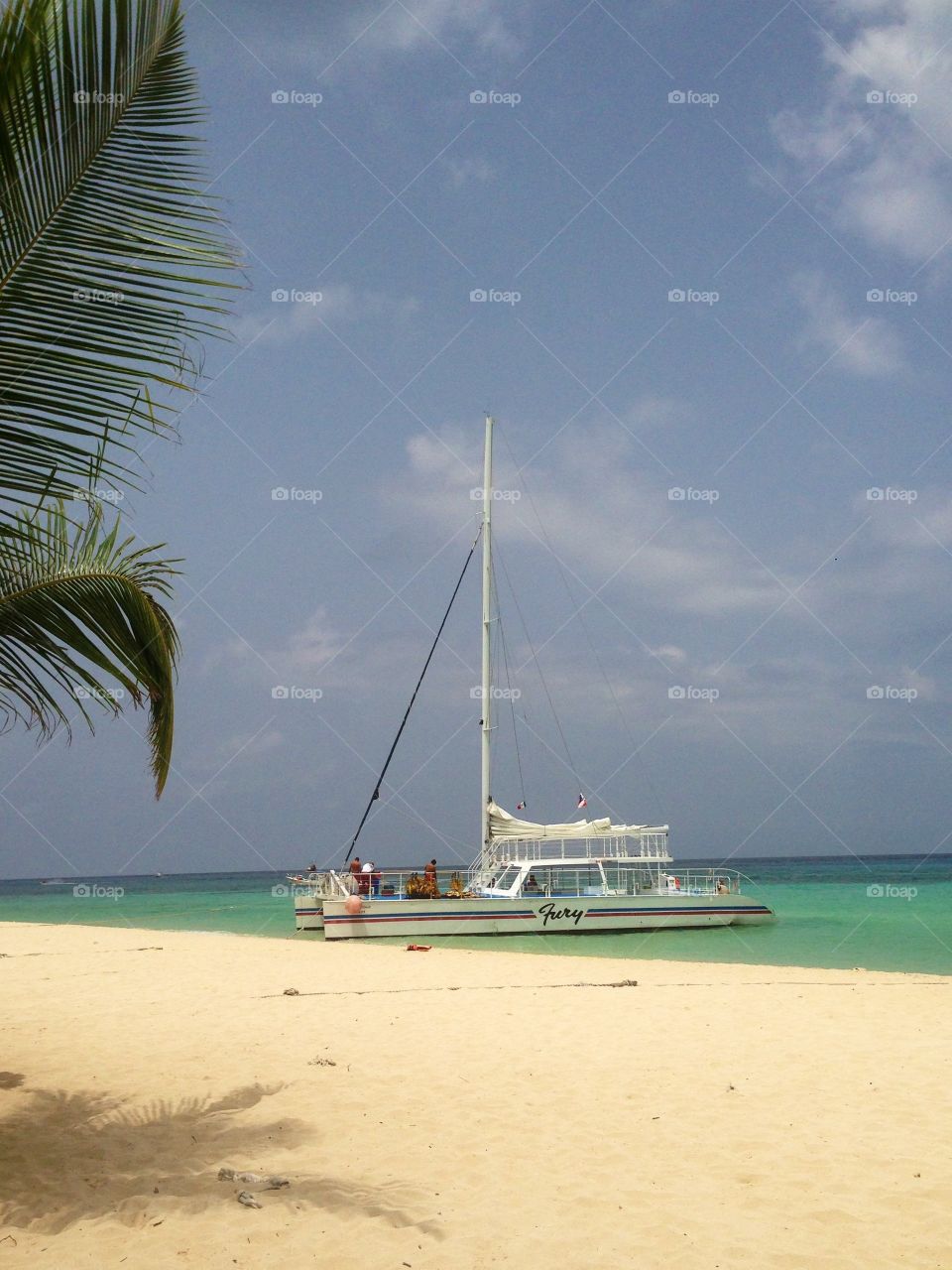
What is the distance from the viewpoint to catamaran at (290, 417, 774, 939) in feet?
77.4

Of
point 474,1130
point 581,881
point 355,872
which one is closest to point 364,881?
point 355,872

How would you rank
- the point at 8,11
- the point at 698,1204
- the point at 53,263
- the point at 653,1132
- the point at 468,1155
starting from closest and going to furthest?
the point at 8,11
the point at 53,263
the point at 698,1204
the point at 468,1155
the point at 653,1132

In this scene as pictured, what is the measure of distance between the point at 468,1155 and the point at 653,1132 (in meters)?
1.33

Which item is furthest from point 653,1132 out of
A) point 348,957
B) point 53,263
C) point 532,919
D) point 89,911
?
point 89,911

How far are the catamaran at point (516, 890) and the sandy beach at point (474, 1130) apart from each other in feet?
35.3

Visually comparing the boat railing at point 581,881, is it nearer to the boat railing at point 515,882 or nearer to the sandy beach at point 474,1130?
the boat railing at point 515,882

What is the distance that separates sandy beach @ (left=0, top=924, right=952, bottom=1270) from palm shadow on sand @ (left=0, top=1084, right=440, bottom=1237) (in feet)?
0.07

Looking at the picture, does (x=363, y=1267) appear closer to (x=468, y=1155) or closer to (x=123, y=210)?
(x=468, y=1155)

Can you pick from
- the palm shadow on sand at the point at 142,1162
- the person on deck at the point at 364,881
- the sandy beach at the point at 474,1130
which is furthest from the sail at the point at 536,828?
the palm shadow on sand at the point at 142,1162

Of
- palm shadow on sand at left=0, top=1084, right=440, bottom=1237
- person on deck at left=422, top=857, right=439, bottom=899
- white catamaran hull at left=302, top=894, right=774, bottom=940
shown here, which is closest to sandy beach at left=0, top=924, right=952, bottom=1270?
palm shadow on sand at left=0, top=1084, right=440, bottom=1237

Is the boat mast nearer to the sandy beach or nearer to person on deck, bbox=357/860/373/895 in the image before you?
person on deck, bbox=357/860/373/895

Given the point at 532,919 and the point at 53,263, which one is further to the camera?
the point at 532,919

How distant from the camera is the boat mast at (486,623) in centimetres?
2555

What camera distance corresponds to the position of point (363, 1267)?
177 inches
